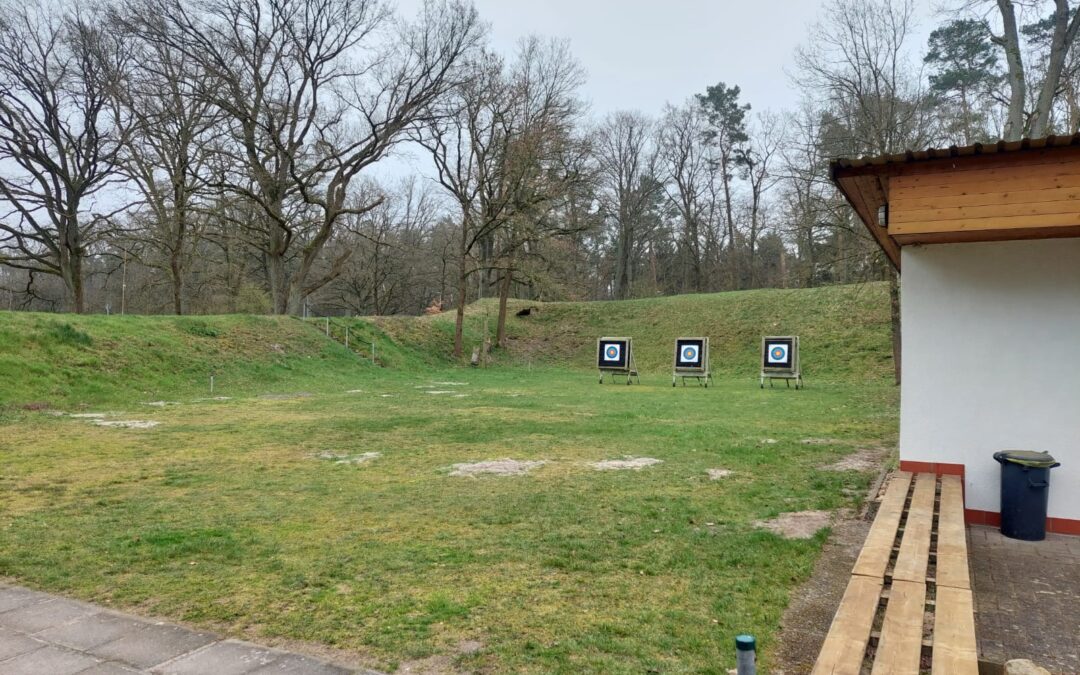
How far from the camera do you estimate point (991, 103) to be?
66.6ft

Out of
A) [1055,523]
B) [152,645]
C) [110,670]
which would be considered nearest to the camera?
[110,670]

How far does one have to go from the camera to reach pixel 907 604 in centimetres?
267

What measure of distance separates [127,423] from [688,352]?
15727 mm

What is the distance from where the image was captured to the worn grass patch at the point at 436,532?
2973 millimetres

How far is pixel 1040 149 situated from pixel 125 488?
757cm

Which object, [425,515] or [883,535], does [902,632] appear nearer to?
[883,535]

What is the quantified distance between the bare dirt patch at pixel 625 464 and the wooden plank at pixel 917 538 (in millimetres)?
2736

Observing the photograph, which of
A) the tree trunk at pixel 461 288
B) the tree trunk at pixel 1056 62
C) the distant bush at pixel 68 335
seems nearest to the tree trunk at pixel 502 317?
the tree trunk at pixel 461 288

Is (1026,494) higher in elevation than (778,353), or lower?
lower

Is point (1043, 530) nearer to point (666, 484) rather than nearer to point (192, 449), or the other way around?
point (666, 484)

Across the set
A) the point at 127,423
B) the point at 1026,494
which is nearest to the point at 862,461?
the point at 1026,494

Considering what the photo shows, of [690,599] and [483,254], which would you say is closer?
[690,599]

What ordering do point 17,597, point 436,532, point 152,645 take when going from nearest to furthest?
point 152,645
point 17,597
point 436,532

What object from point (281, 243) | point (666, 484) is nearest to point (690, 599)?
point (666, 484)
